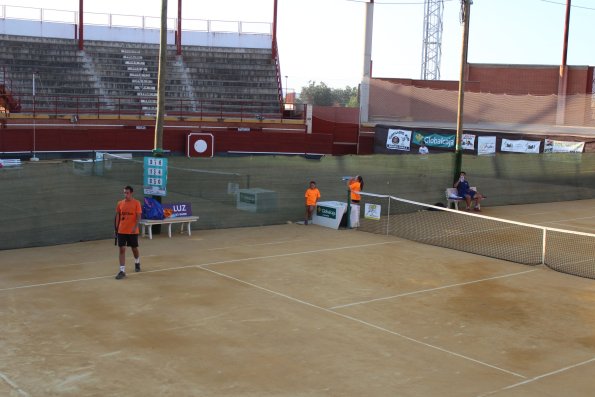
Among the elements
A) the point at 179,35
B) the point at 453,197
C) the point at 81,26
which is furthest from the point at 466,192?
the point at 81,26

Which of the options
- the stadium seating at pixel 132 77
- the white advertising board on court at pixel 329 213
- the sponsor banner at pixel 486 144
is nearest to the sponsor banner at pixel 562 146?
the sponsor banner at pixel 486 144

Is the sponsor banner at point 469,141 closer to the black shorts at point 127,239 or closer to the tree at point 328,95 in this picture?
the black shorts at point 127,239

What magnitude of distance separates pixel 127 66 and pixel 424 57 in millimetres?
42586

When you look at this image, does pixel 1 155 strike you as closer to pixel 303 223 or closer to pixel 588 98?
pixel 303 223

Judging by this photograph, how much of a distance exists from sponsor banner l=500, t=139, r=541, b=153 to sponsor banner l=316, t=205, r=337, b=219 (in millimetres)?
18502

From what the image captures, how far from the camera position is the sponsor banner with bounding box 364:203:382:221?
22094 millimetres

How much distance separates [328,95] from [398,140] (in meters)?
76.9

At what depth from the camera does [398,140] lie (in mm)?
41781

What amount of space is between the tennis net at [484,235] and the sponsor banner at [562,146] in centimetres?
1293

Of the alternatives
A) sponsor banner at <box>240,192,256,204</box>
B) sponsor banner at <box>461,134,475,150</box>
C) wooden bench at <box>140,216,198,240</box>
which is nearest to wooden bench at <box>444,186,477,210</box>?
sponsor banner at <box>240,192,256,204</box>

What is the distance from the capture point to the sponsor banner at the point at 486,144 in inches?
1505

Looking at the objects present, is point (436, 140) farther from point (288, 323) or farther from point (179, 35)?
point (288, 323)

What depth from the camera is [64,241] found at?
1845 centimetres

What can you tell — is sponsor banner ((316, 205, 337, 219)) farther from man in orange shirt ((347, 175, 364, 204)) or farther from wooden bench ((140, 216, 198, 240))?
wooden bench ((140, 216, 198, 240))
